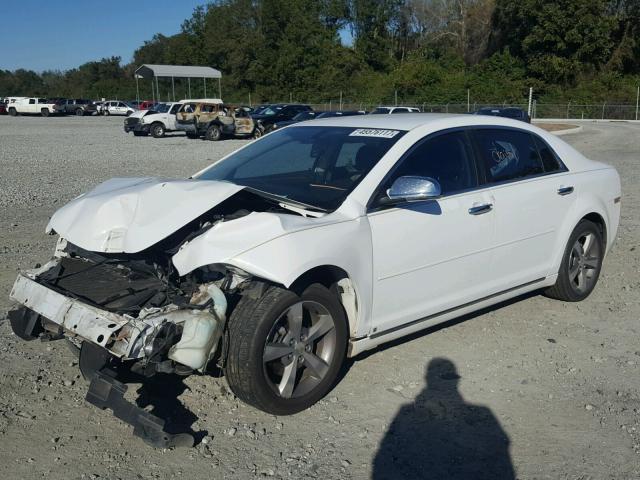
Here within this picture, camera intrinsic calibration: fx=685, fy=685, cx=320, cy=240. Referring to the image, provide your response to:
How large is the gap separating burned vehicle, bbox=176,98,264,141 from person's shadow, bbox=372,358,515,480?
27.8 meters

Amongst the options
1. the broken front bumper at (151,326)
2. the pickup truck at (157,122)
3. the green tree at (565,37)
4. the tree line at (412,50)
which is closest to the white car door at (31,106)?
the tree line at (412,50)

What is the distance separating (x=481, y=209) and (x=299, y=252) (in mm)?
1708

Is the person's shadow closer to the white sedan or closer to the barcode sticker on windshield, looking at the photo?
the white sedan

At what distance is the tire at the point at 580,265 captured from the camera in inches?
235

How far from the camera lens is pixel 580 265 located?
6188mm

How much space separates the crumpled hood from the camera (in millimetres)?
3973

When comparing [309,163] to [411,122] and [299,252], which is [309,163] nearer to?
[411,122]

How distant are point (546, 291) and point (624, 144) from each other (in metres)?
23.6

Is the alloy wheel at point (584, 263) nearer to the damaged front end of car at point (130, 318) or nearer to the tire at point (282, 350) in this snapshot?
the tire at point (282, 350)

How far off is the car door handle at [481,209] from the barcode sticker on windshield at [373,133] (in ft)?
2.54

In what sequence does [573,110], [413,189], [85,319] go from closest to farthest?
[85,319] → [413,189] → [573,110]

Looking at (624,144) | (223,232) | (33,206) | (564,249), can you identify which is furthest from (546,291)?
(624,144)

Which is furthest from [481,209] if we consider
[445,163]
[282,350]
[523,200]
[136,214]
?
[136,214]

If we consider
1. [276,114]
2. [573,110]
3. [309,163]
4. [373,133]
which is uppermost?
[573,110]
